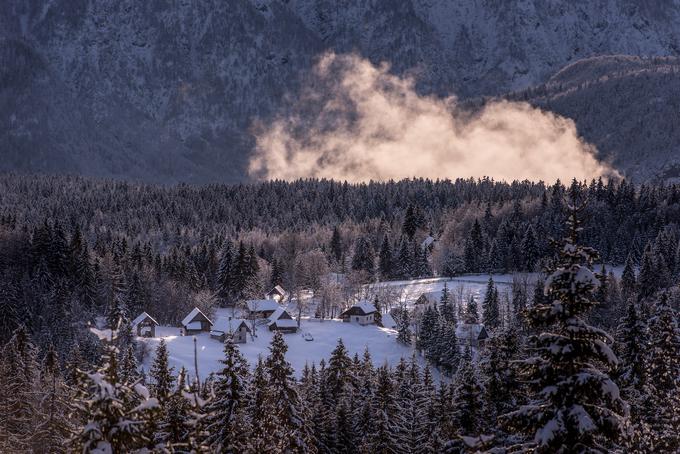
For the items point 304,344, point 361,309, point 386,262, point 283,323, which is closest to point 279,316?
point 283,323

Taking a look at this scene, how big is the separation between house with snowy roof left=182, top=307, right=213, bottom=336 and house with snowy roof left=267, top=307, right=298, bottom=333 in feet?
31.5

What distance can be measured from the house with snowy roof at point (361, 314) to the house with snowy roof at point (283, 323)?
12671 mm

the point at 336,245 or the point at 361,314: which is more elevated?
the point at 336,245

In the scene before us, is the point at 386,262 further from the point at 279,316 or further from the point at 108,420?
the point at 108,420

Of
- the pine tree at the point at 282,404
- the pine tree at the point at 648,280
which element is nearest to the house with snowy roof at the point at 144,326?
the pine tree at the point at 282,404

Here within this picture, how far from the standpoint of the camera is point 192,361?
Result: 87562mm

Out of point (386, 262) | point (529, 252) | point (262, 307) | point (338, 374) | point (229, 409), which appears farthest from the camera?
point (386, 262)

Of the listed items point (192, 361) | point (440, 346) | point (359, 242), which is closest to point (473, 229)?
point (359, 242)

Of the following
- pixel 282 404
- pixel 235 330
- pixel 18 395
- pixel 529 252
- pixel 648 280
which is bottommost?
pixel 18 395

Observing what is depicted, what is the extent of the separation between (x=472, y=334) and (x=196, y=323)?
3872 cm

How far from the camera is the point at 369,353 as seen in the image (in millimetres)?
90375

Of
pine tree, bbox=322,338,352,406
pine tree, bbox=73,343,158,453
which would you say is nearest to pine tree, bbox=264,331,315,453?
pine tree, bbox=73,343,158,453

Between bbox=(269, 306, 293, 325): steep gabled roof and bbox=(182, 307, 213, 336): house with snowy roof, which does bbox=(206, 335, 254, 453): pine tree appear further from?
bbox=(269, 306, 293, 325): steep gabled roof

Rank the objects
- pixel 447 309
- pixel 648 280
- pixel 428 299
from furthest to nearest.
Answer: pixel 648 280
pixel 428 299
pixel 447 309
